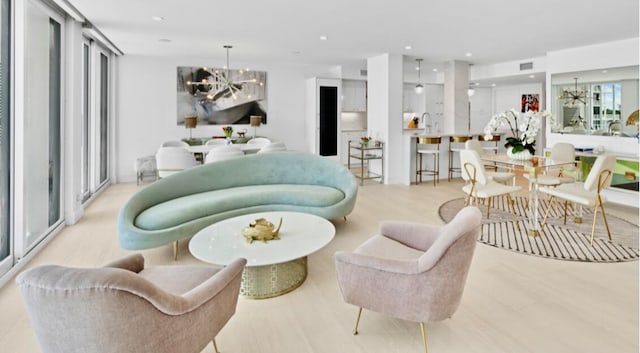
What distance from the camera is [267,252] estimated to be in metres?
2.67

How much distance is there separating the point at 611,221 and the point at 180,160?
6194 millimetres

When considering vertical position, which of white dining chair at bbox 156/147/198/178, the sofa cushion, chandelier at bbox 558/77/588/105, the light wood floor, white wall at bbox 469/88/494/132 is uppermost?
white wall at bbox 469/88/494/132

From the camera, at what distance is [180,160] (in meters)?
6.22

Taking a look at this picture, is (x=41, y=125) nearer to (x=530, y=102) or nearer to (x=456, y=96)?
(x=456, y=96)

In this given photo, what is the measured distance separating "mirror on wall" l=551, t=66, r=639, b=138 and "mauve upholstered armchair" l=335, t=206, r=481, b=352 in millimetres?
4568

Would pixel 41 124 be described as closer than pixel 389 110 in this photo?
Yes

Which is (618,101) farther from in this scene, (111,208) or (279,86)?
(111,208)

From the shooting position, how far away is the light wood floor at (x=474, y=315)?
88.5 inches

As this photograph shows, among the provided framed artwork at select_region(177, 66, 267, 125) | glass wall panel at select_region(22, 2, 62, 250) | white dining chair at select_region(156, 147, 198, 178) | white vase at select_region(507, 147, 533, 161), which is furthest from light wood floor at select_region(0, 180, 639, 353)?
framed artwork at select_region(177, 66, 267, 125)

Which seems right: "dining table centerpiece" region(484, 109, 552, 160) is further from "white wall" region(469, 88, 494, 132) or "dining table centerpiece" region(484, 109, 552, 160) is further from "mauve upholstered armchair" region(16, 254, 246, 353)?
"white wall" region(469, 88, 494, 132)

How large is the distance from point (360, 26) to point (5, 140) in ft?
14.2

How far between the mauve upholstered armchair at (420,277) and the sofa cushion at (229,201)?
1.97 metres

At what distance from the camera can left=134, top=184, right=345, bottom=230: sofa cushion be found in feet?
11.6

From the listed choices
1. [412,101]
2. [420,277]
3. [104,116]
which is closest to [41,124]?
[104,116]
